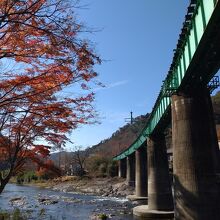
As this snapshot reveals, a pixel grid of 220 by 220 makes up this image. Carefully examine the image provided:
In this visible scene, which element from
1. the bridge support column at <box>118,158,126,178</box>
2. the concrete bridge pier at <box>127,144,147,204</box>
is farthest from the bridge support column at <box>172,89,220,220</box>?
the bridge support column at <box>118,158,126,178</box>

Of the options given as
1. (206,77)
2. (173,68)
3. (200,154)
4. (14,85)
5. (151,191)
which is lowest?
(151,191)

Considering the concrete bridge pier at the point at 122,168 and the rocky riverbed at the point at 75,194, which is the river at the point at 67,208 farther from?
the concrete bridge pier at the point at 122,168

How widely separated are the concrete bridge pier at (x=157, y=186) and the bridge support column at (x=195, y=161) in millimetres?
9468

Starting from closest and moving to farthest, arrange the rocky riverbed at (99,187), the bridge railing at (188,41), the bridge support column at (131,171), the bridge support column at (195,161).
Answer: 1. the bridge railing at (188,41)
2. the bridge support column at (195,161)
3. the rocky riverbed at (99,187)
4. the bridge support column at (131,171)

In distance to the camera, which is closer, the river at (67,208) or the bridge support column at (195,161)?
the bridge support column at (195,161)

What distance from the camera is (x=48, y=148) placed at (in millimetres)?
18766

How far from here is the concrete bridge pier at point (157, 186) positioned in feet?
102

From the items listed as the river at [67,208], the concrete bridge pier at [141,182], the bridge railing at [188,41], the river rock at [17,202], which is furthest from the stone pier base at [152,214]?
the river rock at [17,202]

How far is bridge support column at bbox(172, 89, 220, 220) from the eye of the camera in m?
19.7

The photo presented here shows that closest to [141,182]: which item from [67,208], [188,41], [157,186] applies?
[67,208]

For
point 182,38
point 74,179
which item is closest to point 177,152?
point 182,38

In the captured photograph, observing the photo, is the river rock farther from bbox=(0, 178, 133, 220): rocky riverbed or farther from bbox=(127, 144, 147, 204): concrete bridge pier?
bbox=(127, 144, 147, 204): concrete bridge pier

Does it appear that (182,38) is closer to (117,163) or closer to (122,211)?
(122,211)

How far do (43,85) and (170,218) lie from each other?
21176 mm
